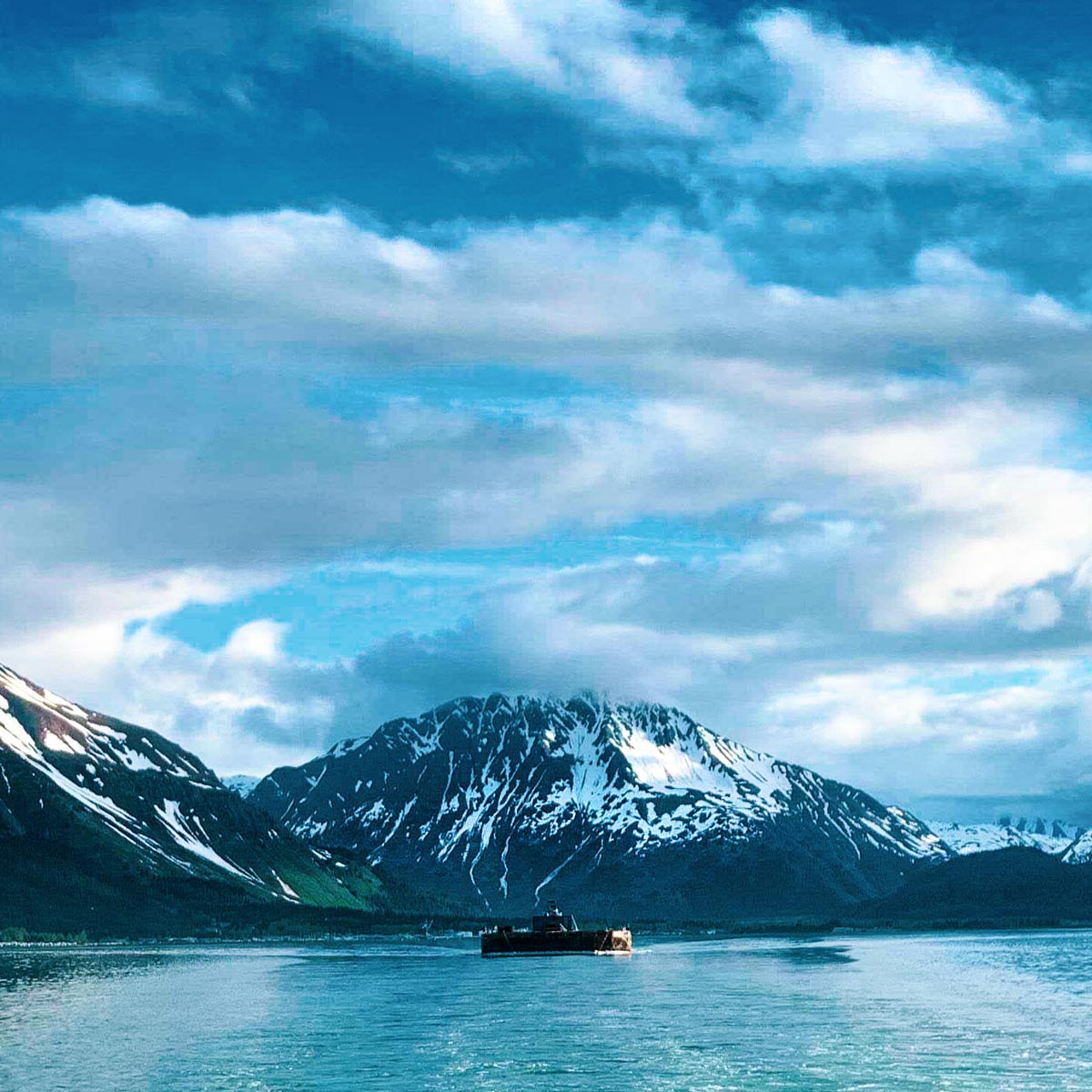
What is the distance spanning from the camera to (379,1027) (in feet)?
580

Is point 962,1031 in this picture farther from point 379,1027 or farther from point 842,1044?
point 379,1027

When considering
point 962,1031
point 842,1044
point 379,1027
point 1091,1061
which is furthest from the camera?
point 379,1027

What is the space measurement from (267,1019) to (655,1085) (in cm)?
8003

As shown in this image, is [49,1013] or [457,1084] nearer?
[457,1084]

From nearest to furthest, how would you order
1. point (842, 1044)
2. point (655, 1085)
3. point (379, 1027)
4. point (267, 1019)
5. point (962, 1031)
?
1. point (655, 1085)
2. point (842, 1044)
3. point (962, 1031)
4. point (379, 1027)
5. point (267, 1019)

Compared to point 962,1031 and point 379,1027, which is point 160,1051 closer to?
point 379,1027

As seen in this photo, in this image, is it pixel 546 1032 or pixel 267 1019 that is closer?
pixel 546 1032

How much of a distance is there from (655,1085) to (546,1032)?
4673cm

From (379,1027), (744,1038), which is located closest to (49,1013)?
(379,1027)

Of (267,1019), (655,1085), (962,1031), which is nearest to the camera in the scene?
(655,1085)

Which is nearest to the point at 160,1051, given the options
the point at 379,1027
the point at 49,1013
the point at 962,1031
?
the point at 379,1027

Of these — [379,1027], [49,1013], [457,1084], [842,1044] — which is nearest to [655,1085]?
[457,1084]

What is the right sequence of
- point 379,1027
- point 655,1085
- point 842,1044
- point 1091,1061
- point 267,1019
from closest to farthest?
point 655,1085 < point 1091,1061 < point 842,1044 < point 379,1027 < point 267,1019

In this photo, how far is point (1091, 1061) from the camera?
449 feet
